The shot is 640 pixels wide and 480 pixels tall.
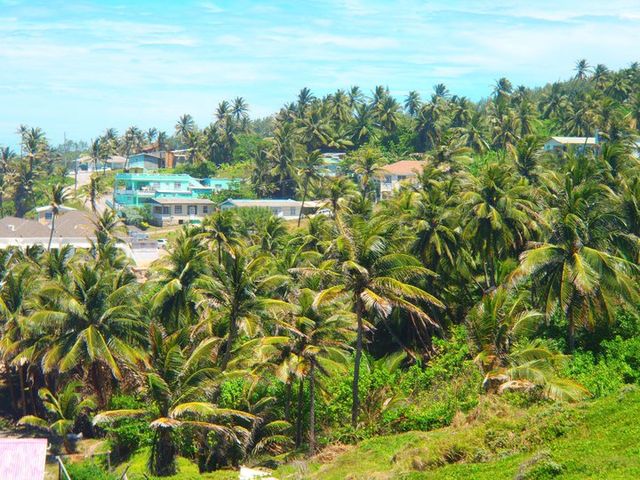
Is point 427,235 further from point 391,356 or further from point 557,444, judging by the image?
point 557,444

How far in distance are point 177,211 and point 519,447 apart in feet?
280

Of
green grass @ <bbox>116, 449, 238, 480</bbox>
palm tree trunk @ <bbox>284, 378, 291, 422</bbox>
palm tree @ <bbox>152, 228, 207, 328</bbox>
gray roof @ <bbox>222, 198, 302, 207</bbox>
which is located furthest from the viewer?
gray roof @ <bbox>222, 198, 302, 207</bbox>

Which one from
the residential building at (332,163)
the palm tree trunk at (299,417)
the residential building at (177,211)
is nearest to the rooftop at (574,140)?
the residential building at (332,163)

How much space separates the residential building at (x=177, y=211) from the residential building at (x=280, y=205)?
187 inches

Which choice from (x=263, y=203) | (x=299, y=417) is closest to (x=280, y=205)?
(x=263, y=203)

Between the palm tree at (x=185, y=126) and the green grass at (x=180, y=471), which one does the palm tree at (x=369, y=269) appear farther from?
the palm tree at (x=185, y=126)

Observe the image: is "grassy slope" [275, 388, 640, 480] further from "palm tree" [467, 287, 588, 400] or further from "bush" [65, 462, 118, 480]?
"bush" [65, 462, 118, 480]

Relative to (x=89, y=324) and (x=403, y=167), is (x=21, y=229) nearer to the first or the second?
(x=403, y=167)

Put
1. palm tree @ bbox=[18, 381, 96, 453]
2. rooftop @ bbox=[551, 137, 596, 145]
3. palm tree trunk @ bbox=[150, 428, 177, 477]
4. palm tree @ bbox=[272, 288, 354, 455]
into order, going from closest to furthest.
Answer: palm tree trunk @ bbox=[150, 428, 177, 477] < palm tree @ bbox=[272, 288, 354, 455] < palm tree @ bbox=[18, 381, 96, 453] < rooftop @ bbox=[551, 137, 596, 145]

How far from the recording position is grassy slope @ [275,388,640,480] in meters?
20.1

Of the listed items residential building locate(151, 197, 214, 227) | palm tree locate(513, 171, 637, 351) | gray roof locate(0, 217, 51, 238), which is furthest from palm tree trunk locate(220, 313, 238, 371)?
residential building locate(151, 197, 214, 227)

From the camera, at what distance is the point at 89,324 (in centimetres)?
3744

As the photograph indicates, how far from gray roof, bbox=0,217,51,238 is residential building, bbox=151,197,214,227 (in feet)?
58.3

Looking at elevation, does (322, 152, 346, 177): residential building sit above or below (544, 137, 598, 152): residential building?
below
